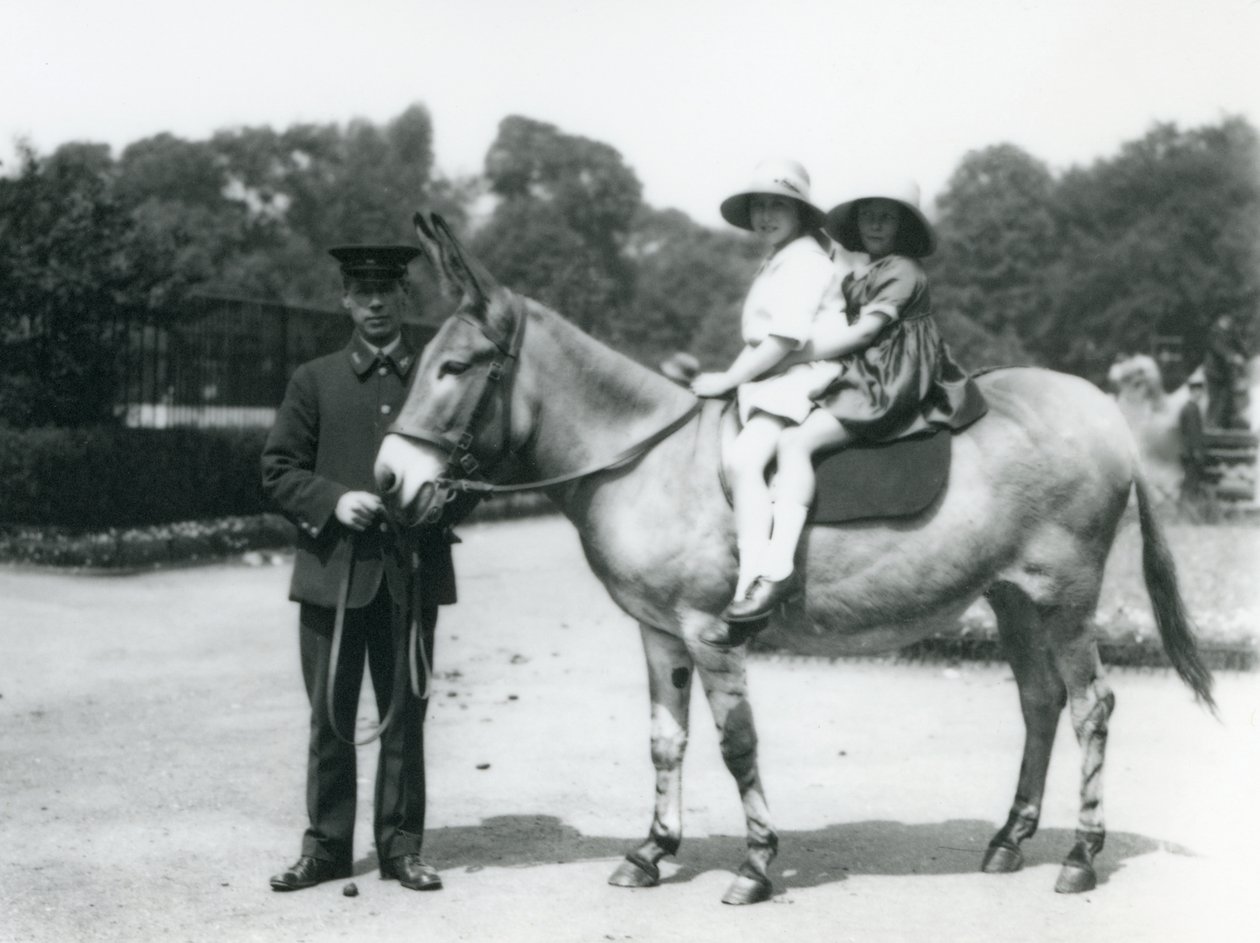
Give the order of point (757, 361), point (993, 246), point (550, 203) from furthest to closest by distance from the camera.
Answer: point (993, 246)
point (550, 203)
point (757, 361)

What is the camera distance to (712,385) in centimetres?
598

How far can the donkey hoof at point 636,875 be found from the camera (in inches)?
234

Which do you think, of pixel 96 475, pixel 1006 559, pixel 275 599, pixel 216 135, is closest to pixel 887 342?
pixel 1006 559

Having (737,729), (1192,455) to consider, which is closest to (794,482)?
(737,729)

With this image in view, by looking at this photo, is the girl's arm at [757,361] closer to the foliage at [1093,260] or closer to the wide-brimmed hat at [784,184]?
the wide-brimmed hat at [784,184]

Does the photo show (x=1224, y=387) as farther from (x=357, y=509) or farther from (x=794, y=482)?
(x=357, y=509)

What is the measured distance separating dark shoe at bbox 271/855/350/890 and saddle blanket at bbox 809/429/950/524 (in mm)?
2449

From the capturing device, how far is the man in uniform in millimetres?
5965

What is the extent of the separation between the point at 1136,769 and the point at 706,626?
3711 millimetres

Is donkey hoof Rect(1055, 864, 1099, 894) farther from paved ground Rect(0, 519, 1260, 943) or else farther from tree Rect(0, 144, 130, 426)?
tree Rect(0, 144, 130, 426)

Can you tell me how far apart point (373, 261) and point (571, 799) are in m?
3.12

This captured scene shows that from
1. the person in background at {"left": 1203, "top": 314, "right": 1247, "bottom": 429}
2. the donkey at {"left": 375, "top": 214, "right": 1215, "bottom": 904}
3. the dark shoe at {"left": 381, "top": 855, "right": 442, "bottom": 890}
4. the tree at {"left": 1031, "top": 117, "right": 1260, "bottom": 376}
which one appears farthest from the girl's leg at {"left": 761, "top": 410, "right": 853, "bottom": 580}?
the tree at {"left": 1031, "top": 117, "right": 1260, "bottom": 376}

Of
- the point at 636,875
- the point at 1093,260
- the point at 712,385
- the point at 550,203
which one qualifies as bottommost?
the point at 636,875

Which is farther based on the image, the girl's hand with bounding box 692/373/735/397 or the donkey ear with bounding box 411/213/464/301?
the girl's hand with bounding box 692/373/735/397
